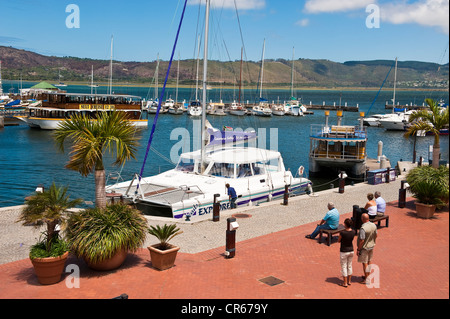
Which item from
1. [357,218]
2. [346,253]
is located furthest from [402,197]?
[346,253]

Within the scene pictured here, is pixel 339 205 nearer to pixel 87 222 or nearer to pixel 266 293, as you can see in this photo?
pixel 266 293

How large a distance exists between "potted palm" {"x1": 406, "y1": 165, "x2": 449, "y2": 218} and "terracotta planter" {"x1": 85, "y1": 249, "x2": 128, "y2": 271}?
1140 cm

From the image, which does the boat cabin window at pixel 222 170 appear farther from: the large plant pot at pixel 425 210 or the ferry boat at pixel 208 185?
the large plant pot at pixel 425 210

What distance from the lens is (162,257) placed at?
10984 mm

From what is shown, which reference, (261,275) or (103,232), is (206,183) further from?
(103,232)

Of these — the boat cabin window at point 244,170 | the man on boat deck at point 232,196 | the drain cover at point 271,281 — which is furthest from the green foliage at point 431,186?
the drain cover at point 271,281

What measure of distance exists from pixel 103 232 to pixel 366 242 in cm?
614

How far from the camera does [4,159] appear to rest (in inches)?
1634

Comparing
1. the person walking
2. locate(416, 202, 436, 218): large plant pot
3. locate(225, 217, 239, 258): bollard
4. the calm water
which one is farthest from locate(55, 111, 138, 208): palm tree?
locate(416, 202, 436, 218): large plant pot

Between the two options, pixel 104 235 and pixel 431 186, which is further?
pixel 431 186

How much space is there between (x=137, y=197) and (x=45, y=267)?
364 inches

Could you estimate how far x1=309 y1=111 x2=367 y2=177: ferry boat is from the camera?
3234 centimetres

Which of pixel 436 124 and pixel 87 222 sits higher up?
pixel 436 124
